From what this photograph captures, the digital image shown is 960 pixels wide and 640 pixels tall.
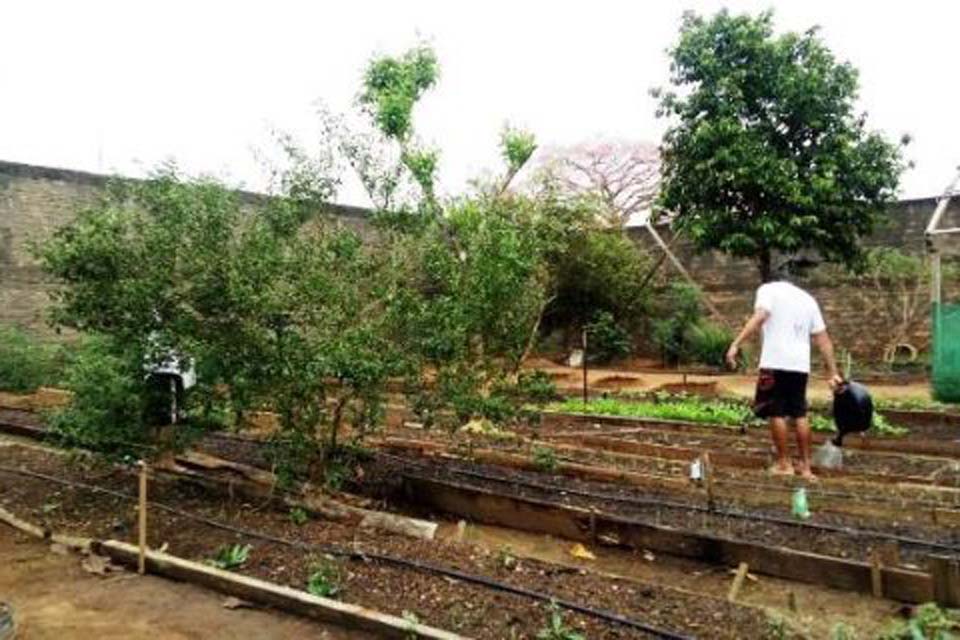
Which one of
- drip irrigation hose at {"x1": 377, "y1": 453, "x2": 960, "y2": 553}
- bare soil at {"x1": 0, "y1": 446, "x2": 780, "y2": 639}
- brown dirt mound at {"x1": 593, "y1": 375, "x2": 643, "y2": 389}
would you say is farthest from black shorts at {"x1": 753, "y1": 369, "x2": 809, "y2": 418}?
brown dirt mound at {"x1": 593, "y1": 375, "x2": 643, "y2": 389}

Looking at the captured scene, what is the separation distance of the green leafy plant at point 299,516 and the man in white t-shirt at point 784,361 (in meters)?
3.38

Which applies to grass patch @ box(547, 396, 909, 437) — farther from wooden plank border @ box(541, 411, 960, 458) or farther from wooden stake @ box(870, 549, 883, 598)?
wooden stake @ box(870, 549, 883, 598)

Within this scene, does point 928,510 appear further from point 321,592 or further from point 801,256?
point 801,256

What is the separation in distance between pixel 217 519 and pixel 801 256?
513 inches

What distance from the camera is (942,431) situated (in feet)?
30.3

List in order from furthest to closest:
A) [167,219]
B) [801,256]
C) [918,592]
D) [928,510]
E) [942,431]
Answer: [801,256] < [942,431] < [167,219] < [928,510] < [918,592]

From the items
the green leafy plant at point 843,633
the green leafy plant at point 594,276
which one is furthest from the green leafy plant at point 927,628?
the green leafy plant at point 594,276

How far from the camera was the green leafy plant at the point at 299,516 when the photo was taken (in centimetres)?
570

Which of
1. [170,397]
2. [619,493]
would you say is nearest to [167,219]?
[170,397]

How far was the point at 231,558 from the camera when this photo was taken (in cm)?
487

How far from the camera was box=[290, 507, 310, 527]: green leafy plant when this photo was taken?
5703 mm

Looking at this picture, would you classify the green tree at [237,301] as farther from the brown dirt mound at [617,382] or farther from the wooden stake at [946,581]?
the brown dirt mound at [617,382]

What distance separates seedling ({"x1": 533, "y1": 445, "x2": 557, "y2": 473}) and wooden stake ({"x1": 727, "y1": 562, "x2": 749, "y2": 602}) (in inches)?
99.4

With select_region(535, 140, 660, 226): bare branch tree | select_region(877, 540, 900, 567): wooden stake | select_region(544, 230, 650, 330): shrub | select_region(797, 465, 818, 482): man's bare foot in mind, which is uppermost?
select_region(535, 140, 660, 226): bare branch tree
